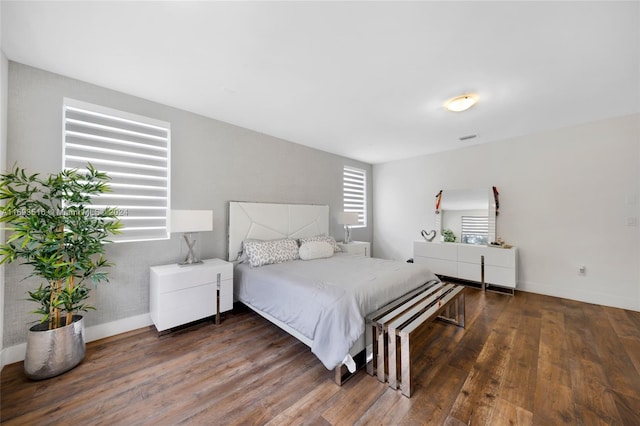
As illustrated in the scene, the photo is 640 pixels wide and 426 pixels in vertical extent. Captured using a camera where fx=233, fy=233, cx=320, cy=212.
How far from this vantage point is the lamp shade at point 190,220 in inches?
97.2

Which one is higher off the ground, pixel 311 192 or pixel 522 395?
pixel 311 192

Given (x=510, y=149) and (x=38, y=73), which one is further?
(x=510, y=149)

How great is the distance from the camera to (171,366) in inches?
76.7

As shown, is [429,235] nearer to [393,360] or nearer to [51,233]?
[393,360]

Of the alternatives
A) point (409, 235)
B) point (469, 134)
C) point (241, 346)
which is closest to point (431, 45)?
point (469, 134)

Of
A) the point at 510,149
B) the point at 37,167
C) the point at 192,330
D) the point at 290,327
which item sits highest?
the point at 510,149

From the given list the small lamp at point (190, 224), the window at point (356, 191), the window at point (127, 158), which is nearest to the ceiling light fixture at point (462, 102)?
the window at point (356, 191)

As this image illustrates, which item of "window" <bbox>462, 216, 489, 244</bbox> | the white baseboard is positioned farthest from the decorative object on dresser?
the white baseboard

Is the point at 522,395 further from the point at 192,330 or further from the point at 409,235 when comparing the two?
the point at 409,235

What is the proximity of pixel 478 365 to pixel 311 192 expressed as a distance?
334cm

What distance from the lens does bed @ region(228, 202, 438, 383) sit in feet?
5.96

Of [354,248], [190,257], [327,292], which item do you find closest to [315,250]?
[354,248]

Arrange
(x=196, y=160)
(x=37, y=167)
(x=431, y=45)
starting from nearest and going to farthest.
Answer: (x=431, y=45), (x=37, y=167), (x=196, y=160)

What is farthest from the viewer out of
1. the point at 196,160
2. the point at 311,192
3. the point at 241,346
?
the point at 311,192
